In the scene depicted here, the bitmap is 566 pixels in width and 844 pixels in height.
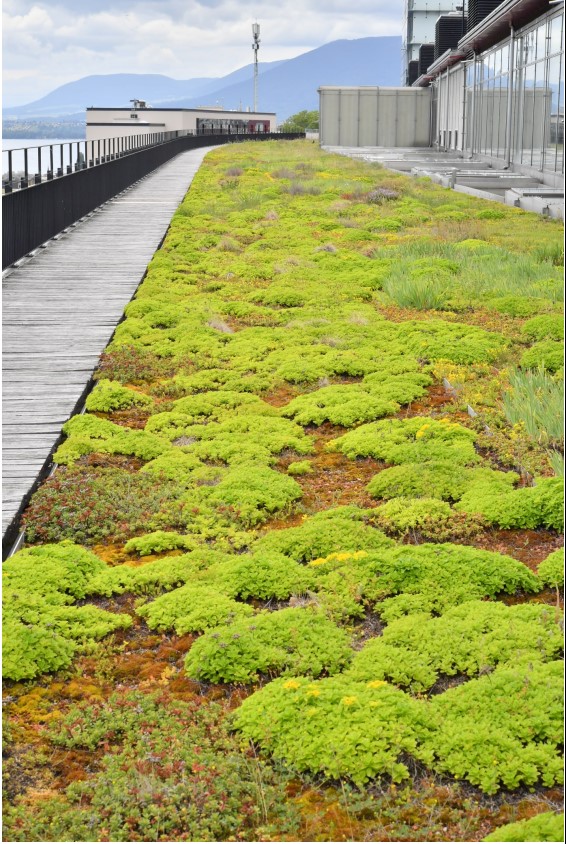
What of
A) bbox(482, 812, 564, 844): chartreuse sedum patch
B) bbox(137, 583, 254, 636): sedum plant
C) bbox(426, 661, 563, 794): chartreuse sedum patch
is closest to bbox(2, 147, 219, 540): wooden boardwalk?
bbox(137, 583, 254, 636): sedum plant

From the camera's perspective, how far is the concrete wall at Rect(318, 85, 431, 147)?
6606 centimetres

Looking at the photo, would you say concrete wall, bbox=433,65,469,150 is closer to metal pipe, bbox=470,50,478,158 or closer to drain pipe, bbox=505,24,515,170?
metal pipe, bbox=470,50,478,158

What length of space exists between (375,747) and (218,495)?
10.3 ft

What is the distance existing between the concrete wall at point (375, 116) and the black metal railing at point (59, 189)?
100ft

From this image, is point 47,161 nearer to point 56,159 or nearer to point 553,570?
point 56,159

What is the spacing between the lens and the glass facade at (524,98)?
28.8m

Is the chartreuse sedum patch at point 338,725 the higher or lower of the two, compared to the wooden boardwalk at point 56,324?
lower

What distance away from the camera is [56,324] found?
41.8ft

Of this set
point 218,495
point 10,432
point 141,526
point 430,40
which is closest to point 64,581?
point 141,526

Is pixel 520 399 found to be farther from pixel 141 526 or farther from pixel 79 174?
pixel 79 174

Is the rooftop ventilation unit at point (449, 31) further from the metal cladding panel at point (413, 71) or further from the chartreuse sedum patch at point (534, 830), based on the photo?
the chartreuse sedum patch at point (534, 830)

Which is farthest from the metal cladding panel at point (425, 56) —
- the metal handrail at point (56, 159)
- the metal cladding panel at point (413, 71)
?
the metal handrail at point (56, 159)

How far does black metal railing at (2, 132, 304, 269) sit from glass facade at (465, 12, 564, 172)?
1046 centimetres

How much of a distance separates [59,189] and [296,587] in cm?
1703
